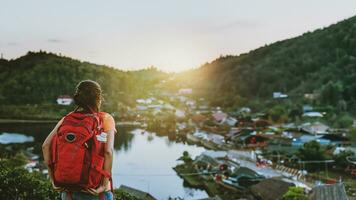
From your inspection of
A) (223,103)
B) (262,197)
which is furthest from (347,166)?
(223,103)

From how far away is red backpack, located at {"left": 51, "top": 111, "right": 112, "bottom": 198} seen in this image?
1241mm

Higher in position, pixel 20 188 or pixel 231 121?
pixel 20 188

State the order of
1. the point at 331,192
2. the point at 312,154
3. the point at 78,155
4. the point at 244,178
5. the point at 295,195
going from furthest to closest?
1. the point at 312,154
2. the point at 244,178
3. the point at 295,195
4. the point at 331,192
5. the point at 78,155

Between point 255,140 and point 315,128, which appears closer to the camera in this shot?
point 255,140

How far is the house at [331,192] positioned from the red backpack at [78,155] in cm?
663

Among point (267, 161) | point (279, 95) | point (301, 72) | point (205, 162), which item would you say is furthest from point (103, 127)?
point (301, 72)

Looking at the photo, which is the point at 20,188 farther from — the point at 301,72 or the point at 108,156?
the point at 301,72

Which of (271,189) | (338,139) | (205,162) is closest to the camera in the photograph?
(271,189)

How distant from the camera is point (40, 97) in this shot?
25.8 meters

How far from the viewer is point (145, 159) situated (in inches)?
731

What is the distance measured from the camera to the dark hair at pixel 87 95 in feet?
4.35

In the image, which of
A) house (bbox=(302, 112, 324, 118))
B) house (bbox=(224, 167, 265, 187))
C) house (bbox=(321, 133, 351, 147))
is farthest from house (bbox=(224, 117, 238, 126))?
house (bbox=(224, 167, 265, 187))

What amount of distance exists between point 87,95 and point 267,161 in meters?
15.4

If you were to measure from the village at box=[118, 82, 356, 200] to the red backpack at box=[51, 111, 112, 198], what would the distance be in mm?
6652
